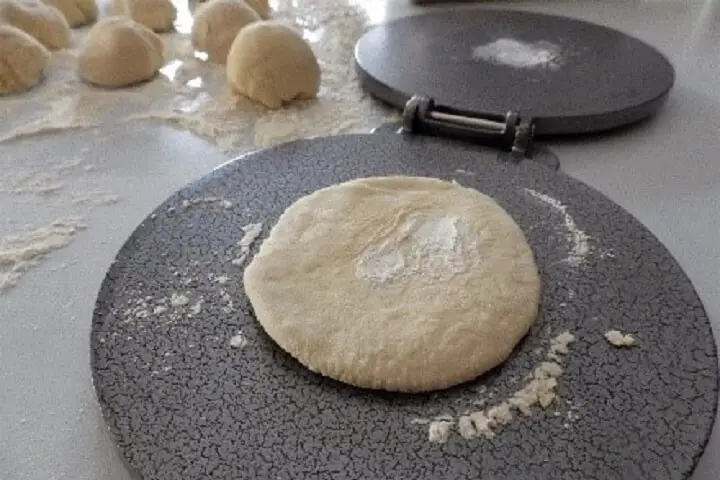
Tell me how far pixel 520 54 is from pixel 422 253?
1.77 ft

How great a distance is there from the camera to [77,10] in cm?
123

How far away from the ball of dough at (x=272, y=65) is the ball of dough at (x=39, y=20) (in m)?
0.30

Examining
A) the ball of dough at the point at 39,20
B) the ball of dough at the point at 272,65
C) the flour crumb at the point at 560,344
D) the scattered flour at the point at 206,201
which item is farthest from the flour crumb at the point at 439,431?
the ball of dough at the point at 39,20

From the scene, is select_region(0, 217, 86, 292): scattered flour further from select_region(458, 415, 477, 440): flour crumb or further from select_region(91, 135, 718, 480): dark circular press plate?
select_region(458, 415, 477, 440): flour crumb

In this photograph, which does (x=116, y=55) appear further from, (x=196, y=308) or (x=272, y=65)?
(x=196, y=308)

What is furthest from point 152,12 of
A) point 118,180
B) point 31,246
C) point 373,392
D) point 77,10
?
point 373,392

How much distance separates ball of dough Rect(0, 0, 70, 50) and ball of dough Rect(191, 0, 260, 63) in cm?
20

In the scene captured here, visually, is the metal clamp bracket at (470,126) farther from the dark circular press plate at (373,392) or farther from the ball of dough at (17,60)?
the ball of dough at (17,60)

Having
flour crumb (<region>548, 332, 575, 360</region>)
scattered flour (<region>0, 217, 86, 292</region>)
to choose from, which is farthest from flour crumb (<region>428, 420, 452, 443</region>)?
scattered flour (<region>0, 217, 86, 292</region>)

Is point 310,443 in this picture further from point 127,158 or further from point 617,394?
Answer: point 127,158

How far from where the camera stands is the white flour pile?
547 millimetres

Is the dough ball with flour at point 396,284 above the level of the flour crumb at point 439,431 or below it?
above

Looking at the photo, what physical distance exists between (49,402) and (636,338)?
1.56 feet

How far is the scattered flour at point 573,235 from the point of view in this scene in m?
0.71
